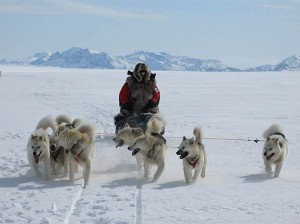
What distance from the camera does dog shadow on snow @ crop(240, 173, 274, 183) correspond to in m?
5.55

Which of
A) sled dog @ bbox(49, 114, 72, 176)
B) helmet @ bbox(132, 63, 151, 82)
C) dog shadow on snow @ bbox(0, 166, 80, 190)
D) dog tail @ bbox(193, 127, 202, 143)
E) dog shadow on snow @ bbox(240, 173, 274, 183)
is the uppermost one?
helmet @ bbox(132, 63, 151, 82)

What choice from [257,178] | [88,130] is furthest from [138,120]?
[257,178]

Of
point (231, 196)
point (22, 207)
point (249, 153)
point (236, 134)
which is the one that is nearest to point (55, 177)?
point (22, 207)

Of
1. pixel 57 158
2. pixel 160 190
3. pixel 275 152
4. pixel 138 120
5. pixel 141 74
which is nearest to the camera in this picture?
pixel 160 190

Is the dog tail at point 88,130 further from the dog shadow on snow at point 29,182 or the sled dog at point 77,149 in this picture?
the dog shadow on snow at point 29,182

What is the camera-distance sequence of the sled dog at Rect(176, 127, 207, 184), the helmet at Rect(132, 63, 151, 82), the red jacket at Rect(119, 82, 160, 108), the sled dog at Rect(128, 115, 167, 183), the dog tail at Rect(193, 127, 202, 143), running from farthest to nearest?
the red jacket at Rect(119, 82, 160, 108) → the helmet at Rect(132, 63, 151, 82) → the dog tail at Rect(193, 127, 202, 143) → the sled dog at Rect(128, 115, 167, 183) → the sled dog at Rect(176, 127, 207, 184)

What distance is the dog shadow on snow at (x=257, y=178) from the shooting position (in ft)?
18.2

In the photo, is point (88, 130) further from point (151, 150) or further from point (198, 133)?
point (198, 133)

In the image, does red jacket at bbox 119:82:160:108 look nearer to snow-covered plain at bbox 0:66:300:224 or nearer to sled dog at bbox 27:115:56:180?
snow-covered plain at bbox 0:66:300:224

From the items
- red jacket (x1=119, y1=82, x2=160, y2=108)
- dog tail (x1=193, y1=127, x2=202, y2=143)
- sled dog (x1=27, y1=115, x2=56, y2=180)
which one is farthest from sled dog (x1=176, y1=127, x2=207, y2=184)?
red jacket (x1=119, y1=82, x2=160, y2=108)

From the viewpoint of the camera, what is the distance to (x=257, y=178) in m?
5.70

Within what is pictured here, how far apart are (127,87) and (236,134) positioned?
331cm

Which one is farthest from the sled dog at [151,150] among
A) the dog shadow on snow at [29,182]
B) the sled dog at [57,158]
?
the dog shadow on snow at [29,182]

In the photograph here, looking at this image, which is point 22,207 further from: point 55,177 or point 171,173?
point 171,173
